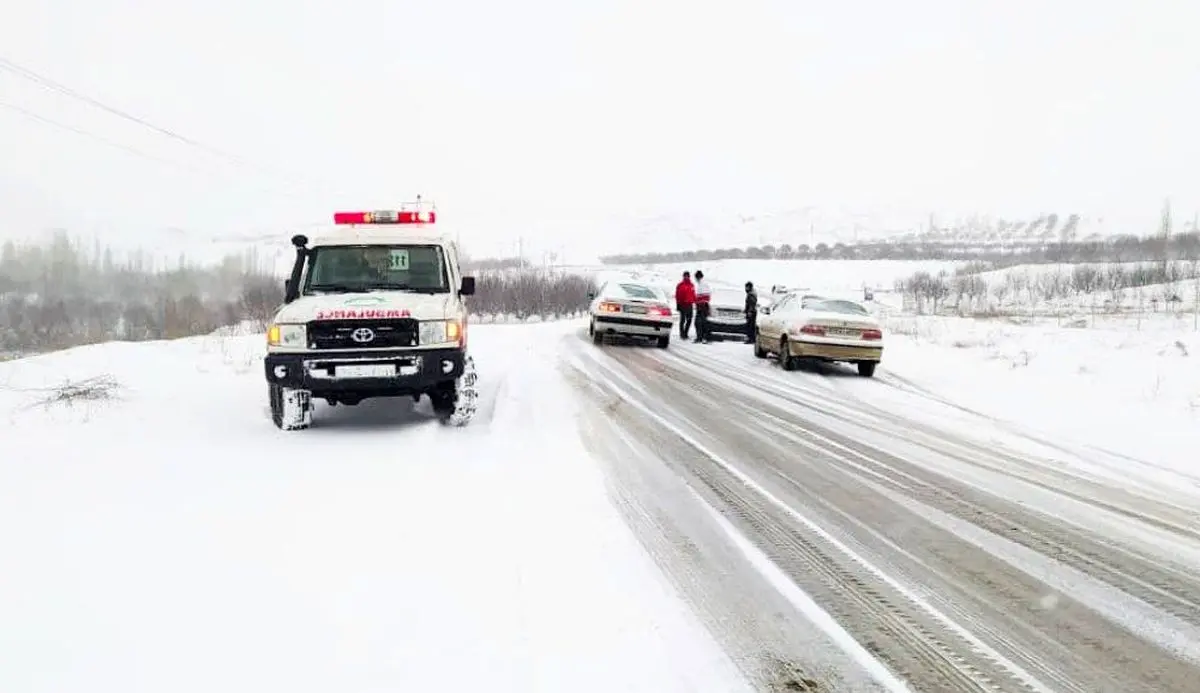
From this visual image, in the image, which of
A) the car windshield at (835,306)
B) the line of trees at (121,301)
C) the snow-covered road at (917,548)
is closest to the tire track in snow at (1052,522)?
the snow-covered road at (917,548)

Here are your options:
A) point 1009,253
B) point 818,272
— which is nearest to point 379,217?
point 818,272

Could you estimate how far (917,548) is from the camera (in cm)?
477

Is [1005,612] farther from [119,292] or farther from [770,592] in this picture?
[119,292]

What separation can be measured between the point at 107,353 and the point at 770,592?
1329 cm

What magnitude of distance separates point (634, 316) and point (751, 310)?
3.67 metres

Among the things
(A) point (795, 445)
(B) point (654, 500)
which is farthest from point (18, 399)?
(A) point (795, 445)

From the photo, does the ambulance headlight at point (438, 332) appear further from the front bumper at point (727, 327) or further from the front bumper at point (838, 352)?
the front bumper at point (727, 327)

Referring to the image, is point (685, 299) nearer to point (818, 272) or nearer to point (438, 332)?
point (438, 332)

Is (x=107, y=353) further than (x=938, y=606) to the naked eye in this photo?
Yes

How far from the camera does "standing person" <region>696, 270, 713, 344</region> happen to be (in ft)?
67.3

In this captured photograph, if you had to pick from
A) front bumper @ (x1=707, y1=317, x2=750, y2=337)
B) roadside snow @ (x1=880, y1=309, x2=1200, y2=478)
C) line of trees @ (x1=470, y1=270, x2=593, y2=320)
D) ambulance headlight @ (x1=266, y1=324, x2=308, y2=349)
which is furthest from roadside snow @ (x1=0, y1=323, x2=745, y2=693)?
line of trees @ (x1=470, y1=270, x2=593, y2=320)

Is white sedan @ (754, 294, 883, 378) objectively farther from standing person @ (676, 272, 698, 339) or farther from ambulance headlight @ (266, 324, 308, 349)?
ambulance headlight @ (266, 324, 308, 349)

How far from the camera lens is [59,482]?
18.7 ft

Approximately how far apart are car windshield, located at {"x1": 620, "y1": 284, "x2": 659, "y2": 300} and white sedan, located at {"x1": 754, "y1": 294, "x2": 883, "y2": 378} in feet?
15.7
